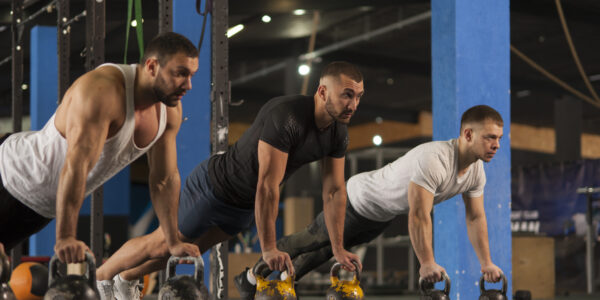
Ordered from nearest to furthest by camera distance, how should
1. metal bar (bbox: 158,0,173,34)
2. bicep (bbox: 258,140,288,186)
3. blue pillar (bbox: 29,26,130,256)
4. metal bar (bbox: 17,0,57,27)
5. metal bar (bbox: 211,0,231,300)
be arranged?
bicep (bbox: 258,140,288,186) → metal bar (bbox: 211,0,231,300) → metal bar (bbox: 158,0,173,34) → metal bar (bbox: 17,0,57,27) → blue pillar (bbox: 29,26,130,256)

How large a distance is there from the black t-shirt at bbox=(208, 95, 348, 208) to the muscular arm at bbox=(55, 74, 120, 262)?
32.3 inches

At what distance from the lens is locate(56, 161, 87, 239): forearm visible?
246 cm

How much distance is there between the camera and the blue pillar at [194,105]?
557cm

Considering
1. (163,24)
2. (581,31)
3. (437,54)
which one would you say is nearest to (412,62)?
(581,31)

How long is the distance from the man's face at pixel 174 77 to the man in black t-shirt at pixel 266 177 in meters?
0.62

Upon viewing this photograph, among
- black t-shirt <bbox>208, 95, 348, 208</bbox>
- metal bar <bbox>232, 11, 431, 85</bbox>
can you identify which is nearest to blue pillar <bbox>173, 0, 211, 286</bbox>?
black t-shirt <bbox>208, 95, 348, 208</bbox>

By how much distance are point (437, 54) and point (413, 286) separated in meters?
4.61

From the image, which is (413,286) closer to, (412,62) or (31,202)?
(412,62)

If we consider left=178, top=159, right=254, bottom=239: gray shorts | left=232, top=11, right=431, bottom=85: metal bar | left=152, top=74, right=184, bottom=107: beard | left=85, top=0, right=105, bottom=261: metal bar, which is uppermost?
left=232, top=11, right=431, bottom=85: metal bar

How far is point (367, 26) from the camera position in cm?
1014

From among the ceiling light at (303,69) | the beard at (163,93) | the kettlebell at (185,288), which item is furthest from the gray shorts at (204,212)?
the ceiling light at (303,69)

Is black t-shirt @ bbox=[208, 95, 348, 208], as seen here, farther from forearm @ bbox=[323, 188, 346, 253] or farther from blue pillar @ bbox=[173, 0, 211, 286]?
blue pillar @ bbox=[173, 0, 211, 286]

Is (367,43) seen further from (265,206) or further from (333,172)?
(265,206)

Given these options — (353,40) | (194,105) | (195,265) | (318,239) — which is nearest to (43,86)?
(194,105)
